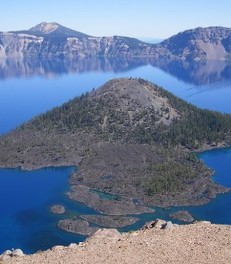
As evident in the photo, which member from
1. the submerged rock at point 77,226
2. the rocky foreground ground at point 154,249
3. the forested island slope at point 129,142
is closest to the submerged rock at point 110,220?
the submerged rock at point 77,226

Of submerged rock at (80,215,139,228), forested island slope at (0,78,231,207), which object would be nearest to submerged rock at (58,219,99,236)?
submerged rock at (80,215,139,228)

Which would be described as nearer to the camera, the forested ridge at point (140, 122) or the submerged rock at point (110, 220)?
the submerged rock at point (110, 220)

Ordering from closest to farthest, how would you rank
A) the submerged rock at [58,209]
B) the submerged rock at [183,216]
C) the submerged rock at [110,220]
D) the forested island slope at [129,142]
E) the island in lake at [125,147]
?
the submerged rock at [110,220], the submerged rock at [183,216], the submerged rock at [58,209], the island in lake at [125,147], the forested island slope at [129,142]

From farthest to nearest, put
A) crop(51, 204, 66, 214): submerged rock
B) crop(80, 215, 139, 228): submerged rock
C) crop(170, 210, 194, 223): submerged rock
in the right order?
crop(51, 204, 66, 214): submerged rock, crop(170, 210, 194, 223): submerged rock, crop(80, 215, 139, 228): submerged rock

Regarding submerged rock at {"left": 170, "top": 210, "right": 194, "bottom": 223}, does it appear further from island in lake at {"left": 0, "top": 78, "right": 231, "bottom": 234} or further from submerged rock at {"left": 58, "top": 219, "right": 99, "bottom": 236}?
submerged rock at {"left": 58, "top": 219, "right": 99, "bottom": 236}

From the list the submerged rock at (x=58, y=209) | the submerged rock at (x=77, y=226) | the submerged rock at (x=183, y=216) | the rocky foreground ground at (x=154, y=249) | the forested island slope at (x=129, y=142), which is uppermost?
the rocky foreground ground at (x=154, y=249)

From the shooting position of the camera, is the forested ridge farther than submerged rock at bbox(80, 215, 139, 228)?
Yes

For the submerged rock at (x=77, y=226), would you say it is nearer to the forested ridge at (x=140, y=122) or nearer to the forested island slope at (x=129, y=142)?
the forested island slope at (x=129, y=142)
